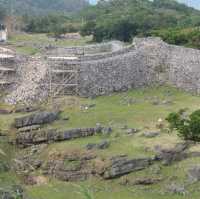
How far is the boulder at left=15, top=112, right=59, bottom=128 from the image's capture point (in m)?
38.3

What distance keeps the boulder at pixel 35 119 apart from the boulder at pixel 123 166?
236 inches

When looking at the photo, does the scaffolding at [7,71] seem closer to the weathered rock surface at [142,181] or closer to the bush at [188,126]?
the bush at [188,126]

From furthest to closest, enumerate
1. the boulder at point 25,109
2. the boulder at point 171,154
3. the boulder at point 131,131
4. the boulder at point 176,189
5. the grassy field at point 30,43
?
the grassy field at point 30,43 → the boulder at point 25,109 → the boulder at point 131,131 → the boulder at point 171,154 → the boulder at point 176,189

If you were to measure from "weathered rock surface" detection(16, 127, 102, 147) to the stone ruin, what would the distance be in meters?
4.87

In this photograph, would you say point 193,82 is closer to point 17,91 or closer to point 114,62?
point 114,62

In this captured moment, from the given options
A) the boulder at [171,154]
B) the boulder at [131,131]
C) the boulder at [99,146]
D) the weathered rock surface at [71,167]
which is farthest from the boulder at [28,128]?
the boulder at [171,154]

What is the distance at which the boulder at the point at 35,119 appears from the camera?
38.3m

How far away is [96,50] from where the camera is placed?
52.3 m

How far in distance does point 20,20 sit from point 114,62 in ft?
136

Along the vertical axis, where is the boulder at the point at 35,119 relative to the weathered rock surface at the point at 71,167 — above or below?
above

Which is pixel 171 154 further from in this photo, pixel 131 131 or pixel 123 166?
pixel 131 131

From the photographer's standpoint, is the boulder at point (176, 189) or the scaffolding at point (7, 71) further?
the scaffolding at point (7, 71)

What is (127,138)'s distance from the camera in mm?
36531

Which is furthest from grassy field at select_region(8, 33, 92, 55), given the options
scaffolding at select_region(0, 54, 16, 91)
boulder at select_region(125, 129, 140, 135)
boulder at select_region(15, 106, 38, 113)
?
boulder at select_region(125, 129, 140, 135)
